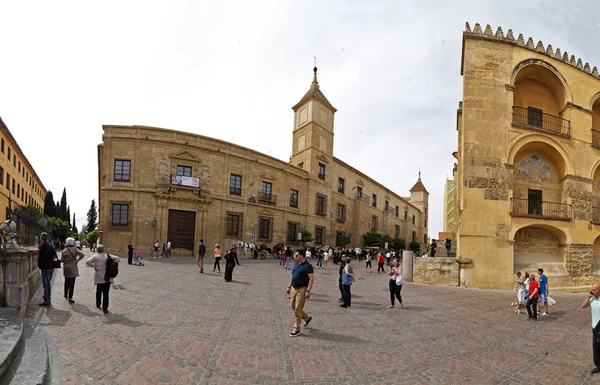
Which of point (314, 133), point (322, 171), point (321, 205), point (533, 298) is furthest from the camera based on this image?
point (322, 171)

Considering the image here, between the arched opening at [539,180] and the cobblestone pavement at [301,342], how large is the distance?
9019mm

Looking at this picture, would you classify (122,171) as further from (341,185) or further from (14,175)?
(341,185)

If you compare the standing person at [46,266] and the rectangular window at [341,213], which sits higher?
the rectangular window at [341,213]

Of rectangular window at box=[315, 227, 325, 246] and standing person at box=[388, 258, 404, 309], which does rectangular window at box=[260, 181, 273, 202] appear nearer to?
rectangular window at box=[315, 227, 325, 246]

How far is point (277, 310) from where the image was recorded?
8289 millimetres

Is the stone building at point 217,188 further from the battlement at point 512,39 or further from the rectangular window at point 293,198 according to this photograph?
the battlement at point 512,39

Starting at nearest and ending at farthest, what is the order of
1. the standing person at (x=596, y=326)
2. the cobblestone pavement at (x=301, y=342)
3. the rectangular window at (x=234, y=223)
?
1. the cobblestone pavement at (x=301, y=342)
2. the standing person at (x=596, y=326)
3. the rectangular window at (x=234, y=223)

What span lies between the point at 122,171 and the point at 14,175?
23.0 m

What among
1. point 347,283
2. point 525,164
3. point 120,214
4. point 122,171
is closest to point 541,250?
point 525,164

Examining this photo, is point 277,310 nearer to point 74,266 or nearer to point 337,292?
point 337,292

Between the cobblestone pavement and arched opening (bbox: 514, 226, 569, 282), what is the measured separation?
289 inches

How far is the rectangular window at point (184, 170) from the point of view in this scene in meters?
26.9

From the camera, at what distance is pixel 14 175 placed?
1487 inches

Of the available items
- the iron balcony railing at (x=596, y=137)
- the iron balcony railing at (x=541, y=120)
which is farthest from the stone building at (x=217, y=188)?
the iron balcony railing at (x=596, y=137)
